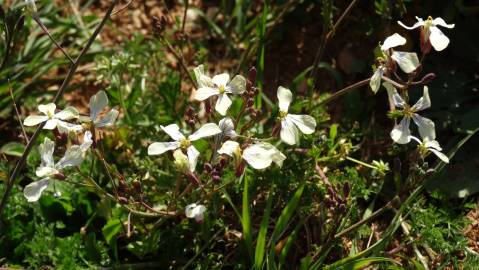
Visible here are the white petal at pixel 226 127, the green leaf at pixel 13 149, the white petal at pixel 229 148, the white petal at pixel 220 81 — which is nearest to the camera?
the white petal at pixel 229 148

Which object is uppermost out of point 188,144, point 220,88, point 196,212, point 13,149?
point 220,88

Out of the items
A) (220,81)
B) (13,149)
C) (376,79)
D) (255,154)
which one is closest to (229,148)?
(255,154)

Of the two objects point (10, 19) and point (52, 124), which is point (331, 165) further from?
point (10, 19)

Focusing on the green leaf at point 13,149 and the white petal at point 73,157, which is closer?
the white petal at point 73,157

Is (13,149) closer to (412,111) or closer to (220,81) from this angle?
(220,81)

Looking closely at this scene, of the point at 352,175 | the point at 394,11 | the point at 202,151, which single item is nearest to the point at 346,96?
the point at 394,11

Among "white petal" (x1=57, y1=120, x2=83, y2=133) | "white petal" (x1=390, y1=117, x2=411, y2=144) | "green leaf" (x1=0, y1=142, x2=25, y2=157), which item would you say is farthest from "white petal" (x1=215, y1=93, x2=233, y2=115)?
"green leaf" (x1=0, y1=142, x2=25, y2=157)

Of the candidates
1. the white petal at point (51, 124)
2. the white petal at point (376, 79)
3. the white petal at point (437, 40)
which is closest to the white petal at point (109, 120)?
the white petal at point (51, 124)

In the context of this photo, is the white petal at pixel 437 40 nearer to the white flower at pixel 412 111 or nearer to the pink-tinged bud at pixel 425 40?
the pink-tinged bud at pixel 425 40
